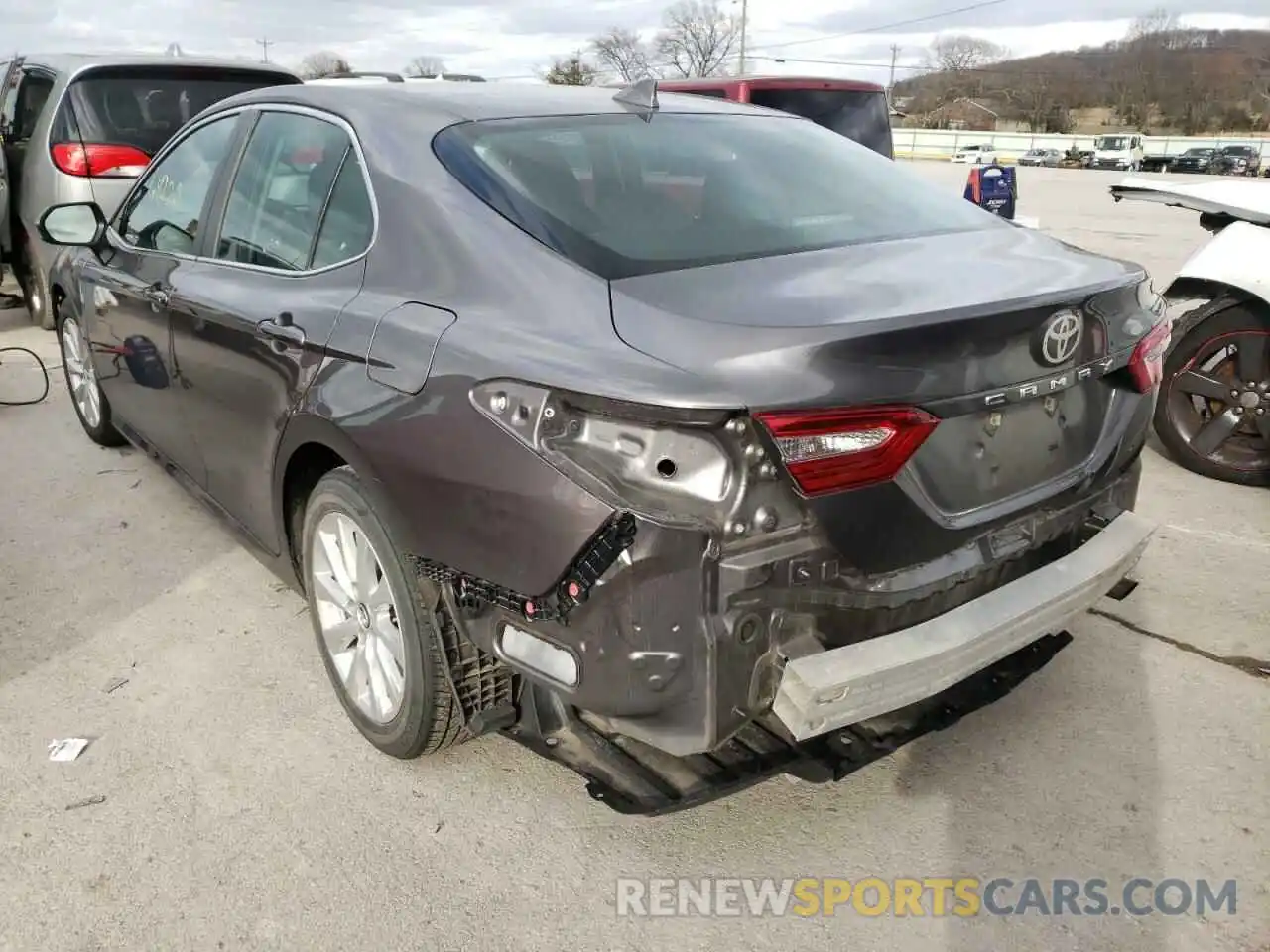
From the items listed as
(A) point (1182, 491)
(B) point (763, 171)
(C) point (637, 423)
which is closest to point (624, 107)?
(B) point (763, 171)

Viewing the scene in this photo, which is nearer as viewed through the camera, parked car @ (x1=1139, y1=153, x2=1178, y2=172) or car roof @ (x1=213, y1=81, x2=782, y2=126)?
car roof @ (x1=213, y1=81, x2=782, y2=126)

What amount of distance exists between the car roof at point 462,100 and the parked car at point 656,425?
21mm

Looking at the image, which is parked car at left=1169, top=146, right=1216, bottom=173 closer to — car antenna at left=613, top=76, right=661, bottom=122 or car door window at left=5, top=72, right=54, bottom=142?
car door window at left=5, top=72, right=54, bottom=142

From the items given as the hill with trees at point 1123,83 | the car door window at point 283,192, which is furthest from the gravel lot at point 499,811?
the hill with trees at point 1123,83

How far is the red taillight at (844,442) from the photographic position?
1.82 m

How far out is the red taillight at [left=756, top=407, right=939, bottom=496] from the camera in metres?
1.82

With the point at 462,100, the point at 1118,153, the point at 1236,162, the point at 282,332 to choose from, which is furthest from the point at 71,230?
the point at 1118,153

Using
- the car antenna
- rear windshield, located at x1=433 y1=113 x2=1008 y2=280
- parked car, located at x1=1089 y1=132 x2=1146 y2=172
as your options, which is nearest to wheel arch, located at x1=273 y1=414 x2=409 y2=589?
rear windshield, located at x1=433 y1=113 x2=1008 y2=280

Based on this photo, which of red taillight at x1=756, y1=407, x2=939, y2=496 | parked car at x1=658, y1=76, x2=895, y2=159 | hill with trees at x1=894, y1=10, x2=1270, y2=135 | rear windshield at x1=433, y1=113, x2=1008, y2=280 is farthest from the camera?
hill with trees at x1=894, y1=10, x2=1270, y2=135

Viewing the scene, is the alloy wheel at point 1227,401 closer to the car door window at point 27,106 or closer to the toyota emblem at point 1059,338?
the toyota emblem at point 1059,338

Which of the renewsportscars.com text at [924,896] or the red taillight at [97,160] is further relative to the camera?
the red taillight at [97,160]

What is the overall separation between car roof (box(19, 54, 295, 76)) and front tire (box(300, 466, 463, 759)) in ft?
18.2

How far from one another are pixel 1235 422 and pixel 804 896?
3.56m

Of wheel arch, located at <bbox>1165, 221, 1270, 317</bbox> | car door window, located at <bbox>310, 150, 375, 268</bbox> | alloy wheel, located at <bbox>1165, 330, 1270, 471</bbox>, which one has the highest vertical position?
car door window, located at <bbox>310, 150, 375, 268</bbox>
